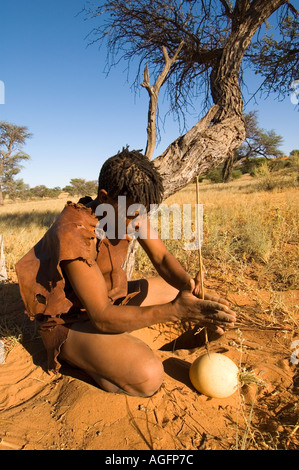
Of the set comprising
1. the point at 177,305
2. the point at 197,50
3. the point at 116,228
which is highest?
the point at 197,50

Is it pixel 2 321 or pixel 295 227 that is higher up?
pixel 295 227

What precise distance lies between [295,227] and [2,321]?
13.1ft

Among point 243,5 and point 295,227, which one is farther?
point 295,227

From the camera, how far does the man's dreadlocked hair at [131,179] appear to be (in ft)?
5.90

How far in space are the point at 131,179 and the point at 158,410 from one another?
131cm

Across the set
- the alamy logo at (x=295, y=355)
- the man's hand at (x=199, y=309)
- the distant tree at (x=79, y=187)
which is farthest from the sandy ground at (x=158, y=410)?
the distant tree at (x=79, y=187)

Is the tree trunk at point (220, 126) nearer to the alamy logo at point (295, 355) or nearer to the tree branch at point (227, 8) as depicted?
the tree branch at point (227, 8)

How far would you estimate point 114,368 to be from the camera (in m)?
1.79

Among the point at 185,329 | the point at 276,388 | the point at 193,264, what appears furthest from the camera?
the point at 193,264

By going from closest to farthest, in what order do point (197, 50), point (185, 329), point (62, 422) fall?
1. point (62, 422)
2. point (185, 329)
3. point (197, 50)

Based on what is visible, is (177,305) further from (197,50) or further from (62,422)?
(197,50)

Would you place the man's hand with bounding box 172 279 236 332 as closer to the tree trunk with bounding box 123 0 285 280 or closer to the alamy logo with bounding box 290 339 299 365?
the alamy logo with bounding box 290 339 299 365

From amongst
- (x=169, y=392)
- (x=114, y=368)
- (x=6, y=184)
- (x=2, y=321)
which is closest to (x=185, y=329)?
(x=169, y=392)

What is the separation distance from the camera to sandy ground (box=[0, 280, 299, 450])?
151 cm
